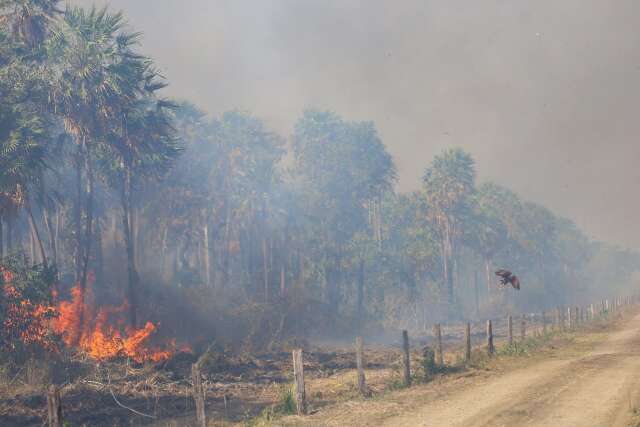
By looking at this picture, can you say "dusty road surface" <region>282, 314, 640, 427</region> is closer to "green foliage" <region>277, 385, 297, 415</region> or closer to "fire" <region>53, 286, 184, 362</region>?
"green foliage" <region>277, 385, 297, 415</region>

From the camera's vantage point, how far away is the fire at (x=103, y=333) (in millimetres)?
31609

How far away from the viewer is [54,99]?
35750 millimetres

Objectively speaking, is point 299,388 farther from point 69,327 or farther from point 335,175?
point 335,175

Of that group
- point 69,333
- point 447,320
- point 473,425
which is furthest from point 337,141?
point 473,425

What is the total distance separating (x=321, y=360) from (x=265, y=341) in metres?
9.32

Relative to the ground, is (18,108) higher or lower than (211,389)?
higher

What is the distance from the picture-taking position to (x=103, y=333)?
3491 cm

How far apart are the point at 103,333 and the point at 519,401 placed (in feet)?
81.7

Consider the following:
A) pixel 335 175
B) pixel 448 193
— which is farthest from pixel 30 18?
pixel 448 193

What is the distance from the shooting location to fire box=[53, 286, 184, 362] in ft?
104

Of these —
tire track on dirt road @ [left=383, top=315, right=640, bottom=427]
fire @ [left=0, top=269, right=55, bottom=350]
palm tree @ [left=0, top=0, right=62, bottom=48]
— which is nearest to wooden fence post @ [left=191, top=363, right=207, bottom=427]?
tire track on dirt road @ [left=383, top=315, right=640, bottom=427]

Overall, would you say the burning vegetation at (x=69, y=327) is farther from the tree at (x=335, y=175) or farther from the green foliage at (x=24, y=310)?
the tree at (x=335, y=175)

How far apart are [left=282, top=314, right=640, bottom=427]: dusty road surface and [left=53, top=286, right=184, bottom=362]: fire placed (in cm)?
1641

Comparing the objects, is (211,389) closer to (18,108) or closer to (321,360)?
(321,360)
